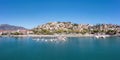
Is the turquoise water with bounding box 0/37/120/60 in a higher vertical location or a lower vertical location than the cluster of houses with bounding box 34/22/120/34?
lower

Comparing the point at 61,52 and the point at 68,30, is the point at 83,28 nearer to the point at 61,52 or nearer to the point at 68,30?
the point at 68,30

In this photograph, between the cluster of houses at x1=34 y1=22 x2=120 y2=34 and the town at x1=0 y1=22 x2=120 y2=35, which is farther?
the cluster of houses at x1=34 y1=22 x2=120 y2=34

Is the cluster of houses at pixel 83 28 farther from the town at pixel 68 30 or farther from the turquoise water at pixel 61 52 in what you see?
the turquoise water at pixel 61 52

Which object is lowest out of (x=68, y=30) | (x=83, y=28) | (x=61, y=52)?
(x=61, y=52)

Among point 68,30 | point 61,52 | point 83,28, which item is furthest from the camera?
point 83,28

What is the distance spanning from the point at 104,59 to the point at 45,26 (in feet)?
379

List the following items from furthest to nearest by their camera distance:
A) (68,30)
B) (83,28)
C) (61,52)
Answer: (83,28)
(68,30)
(61,52)

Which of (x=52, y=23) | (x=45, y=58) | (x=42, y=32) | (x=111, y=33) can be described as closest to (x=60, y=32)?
(x=42, y=32)

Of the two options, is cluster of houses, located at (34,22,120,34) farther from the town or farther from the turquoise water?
the turquoise water

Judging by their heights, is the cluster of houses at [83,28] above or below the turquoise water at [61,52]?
above

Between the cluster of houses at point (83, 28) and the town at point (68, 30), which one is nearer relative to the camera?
the town at point (68, 30)

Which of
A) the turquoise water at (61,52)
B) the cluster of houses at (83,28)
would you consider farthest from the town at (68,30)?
the turquoise water at (61,52)

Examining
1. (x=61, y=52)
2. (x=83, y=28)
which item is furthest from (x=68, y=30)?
(x=61, y=52)

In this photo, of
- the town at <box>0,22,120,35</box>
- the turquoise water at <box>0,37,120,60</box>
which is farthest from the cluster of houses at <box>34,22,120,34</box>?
the turquoise water at <box>0,37,120,60</box>
